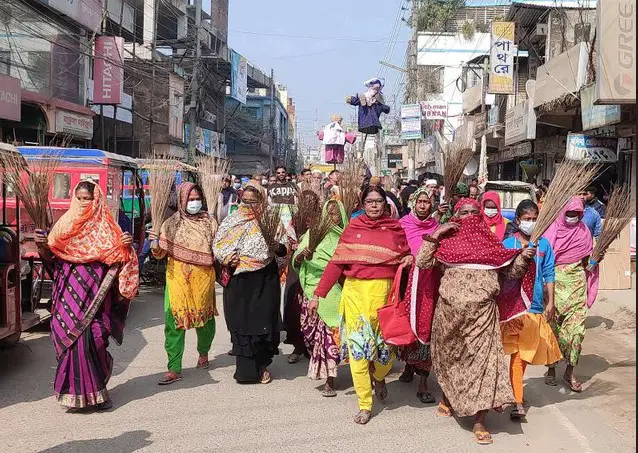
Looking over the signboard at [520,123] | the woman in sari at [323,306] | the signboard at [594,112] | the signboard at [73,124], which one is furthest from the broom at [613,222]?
the signboard at [73,124]

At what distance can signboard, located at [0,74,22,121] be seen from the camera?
47.8 feet

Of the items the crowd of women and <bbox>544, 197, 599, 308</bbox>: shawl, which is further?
<bbox>544, 197, 599, 308</bbox>: shawl

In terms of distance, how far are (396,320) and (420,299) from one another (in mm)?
208

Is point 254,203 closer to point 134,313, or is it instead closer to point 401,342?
point 401,342

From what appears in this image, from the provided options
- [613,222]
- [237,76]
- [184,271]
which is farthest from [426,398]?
[237,76]

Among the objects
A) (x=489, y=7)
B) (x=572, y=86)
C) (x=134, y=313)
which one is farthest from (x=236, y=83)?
(x=134, y=313)

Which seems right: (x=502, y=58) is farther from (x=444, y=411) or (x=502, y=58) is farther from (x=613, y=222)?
(x=444, y=411)

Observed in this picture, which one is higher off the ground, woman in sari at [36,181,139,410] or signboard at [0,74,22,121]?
signboard at [0,74,22,121]

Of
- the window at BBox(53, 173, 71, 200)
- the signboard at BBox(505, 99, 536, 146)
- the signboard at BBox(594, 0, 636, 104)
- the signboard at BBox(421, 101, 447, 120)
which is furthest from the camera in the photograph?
the signboard at BBox(421, 101, 447, 120)

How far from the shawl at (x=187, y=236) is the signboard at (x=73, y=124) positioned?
13709 millimetres

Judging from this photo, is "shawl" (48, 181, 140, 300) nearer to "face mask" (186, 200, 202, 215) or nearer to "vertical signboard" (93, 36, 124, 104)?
"face mask" (186, 200, 202, 215)

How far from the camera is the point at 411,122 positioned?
27.9m

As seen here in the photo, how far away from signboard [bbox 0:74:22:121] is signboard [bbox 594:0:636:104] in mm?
11487

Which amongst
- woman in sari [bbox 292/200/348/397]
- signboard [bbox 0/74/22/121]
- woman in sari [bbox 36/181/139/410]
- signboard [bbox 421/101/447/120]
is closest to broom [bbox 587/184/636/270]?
woman in sari [bbox 292/200/348/397]
